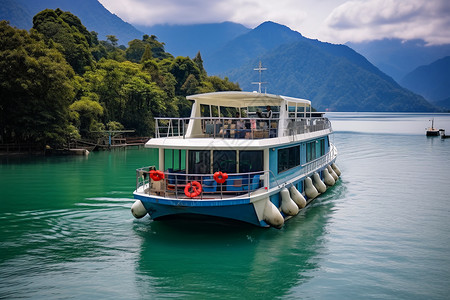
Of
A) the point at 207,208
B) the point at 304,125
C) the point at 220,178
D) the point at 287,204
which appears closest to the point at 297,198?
the point at 287,204

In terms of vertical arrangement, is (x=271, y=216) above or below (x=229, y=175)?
below

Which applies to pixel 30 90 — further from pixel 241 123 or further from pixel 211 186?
pixel 211 186

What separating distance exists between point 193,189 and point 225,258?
99.2 inches

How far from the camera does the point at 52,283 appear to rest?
12.3m

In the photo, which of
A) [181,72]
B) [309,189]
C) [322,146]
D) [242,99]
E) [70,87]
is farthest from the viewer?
[181,72]

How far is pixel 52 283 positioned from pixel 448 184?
2547 cm

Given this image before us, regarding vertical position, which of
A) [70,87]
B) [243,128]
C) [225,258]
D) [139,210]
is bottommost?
[225,258]

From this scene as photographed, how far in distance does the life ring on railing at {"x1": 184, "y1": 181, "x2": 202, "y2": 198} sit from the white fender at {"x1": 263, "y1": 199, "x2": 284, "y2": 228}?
8.62 ft

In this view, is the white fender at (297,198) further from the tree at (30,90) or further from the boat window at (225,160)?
the tree at (30,90)

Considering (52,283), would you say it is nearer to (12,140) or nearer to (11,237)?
(11,237)

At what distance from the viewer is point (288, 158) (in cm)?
1902

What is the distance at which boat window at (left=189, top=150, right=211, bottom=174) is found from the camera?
54.6 feet

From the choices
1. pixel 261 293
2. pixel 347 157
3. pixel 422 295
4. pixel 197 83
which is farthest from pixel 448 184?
pixel 197 83

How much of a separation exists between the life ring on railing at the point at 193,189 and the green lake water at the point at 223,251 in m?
1.82
